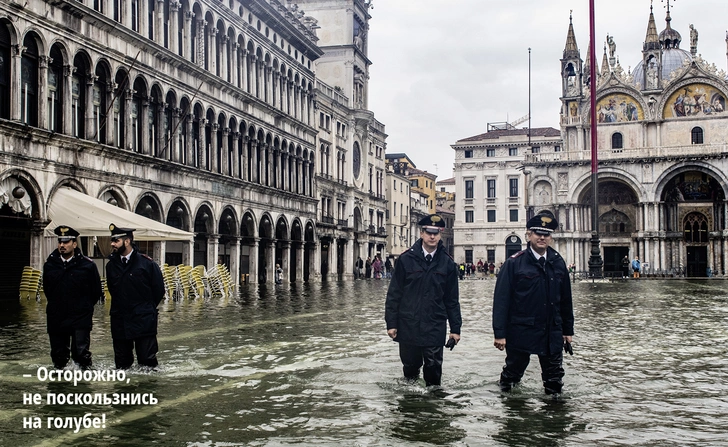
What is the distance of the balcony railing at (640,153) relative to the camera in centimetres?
6888

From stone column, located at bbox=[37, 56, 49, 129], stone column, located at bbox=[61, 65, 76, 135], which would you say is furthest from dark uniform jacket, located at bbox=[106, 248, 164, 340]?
stone column, located at bbox=[61, 65, 76, 135]

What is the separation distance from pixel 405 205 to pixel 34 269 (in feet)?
223

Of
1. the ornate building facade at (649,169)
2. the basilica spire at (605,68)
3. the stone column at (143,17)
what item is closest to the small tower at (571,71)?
the ornate building facade at (649,169)

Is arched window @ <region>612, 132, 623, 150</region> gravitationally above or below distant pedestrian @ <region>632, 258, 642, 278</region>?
above

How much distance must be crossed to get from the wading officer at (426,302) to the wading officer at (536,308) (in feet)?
1.62

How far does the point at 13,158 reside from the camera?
76.5 feet

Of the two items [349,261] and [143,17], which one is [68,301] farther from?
[349,261]

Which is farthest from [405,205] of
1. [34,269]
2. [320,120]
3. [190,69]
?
[34,269]

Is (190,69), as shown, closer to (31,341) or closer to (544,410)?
(31,341)

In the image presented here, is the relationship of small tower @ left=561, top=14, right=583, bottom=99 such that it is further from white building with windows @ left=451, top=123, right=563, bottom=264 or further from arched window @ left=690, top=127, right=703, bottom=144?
white building with windows @ left=451, top=123, right=563, bottom=264

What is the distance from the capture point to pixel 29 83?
2462 centimetres

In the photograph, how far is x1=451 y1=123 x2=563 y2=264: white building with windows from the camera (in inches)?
3583

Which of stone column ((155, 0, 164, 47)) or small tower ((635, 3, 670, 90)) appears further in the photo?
small tower ((635, 3, 670, 90))

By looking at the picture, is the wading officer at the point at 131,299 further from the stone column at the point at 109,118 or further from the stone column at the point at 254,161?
the stone column at the point at 254,161
